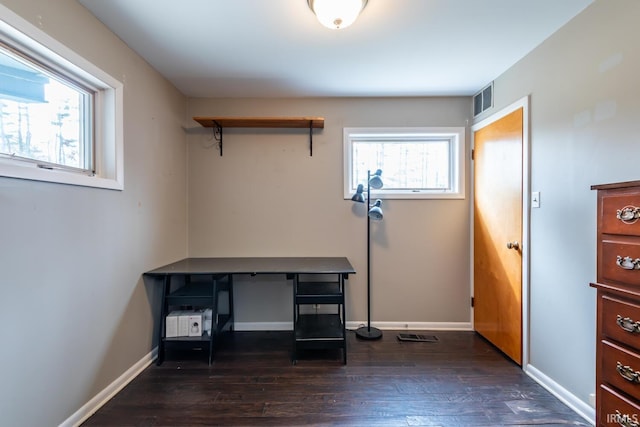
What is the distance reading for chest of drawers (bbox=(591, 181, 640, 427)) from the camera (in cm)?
106

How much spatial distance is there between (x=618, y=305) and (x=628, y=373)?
0.25 metres

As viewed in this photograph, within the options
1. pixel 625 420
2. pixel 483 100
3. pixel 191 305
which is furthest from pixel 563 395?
pixel 191 305

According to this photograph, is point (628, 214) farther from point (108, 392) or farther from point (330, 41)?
point (108, 392)

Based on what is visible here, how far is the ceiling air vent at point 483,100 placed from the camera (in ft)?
8.45

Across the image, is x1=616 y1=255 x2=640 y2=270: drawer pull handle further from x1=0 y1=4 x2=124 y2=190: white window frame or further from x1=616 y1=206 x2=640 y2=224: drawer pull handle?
x1=0 y1=4 x2=124 y2=190: white window frame

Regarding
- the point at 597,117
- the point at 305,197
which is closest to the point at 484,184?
the point at 597,117

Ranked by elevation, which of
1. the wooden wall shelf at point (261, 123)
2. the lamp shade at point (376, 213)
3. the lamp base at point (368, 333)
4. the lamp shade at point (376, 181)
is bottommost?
the lamp base at point (368, 333)

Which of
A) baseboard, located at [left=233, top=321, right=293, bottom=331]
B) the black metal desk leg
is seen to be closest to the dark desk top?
the black metal desk leg

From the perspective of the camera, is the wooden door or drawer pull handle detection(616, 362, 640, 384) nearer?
drawer pull handle detection(616, 362, 640, 384)

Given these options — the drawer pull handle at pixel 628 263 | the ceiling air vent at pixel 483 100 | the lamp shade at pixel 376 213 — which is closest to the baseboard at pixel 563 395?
the drawer pull handle at pixel 628 263

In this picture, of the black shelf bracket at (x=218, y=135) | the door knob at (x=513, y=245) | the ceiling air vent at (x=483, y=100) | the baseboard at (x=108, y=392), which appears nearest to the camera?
the baseboard at (x=108, y=392)

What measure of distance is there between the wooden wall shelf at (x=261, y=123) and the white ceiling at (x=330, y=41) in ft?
0.98

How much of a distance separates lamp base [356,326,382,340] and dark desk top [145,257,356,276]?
2.35 feet

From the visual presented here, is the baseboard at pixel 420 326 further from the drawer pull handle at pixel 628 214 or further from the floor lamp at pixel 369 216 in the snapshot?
the drawer pull handle at pixel 628 214
